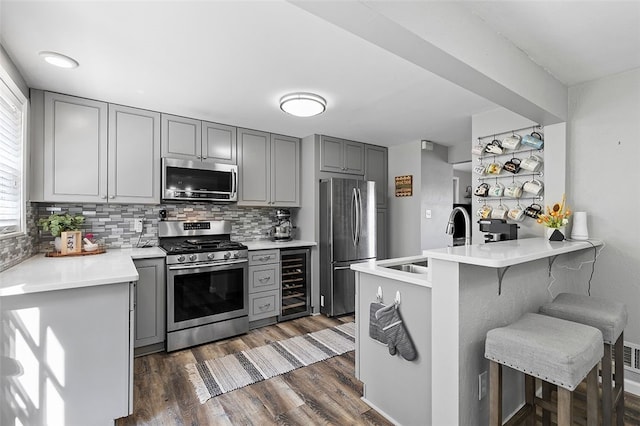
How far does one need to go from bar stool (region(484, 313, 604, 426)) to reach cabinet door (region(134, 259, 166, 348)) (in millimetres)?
2591

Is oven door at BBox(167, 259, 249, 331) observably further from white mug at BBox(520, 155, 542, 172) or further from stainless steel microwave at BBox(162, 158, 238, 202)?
white mug at BBox(520, 155, 542, 172)

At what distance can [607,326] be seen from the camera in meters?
1.62

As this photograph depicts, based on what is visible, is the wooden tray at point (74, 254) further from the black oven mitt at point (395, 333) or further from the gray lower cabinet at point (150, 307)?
the black oven mitt at point (395, 333)

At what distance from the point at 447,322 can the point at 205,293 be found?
2.26 m

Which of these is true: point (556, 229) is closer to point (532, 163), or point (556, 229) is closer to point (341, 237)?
point (532, 163)

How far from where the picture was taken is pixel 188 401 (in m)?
2.02

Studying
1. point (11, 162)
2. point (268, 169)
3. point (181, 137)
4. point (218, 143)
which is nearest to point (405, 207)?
point (268, 169)

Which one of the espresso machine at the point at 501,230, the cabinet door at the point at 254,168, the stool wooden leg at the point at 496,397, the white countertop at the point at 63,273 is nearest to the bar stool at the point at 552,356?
the stool wooden leg at the point at 496,397

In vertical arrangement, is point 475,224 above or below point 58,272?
above

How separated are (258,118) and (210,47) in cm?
135

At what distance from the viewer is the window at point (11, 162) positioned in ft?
6.15

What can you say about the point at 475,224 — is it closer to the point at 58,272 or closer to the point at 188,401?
the point at 188,401


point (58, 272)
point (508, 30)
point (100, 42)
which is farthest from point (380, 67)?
point (58, 272)

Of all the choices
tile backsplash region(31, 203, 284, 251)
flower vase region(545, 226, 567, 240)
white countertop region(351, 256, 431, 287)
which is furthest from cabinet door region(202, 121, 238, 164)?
flower vase region(545, 226, 567, 240)
